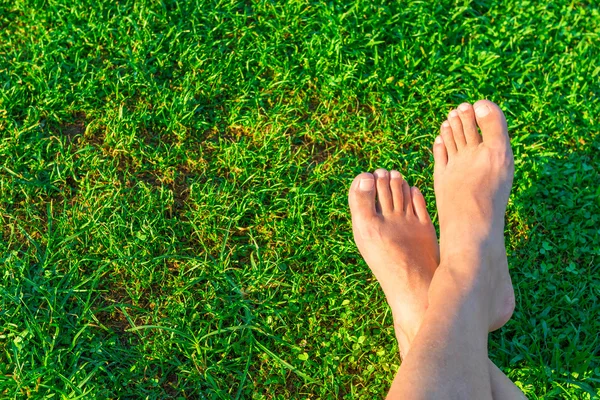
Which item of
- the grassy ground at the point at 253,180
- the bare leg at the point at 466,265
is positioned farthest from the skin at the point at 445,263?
the grassy ground at the point at 253,180

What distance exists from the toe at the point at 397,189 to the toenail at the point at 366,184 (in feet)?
0.39

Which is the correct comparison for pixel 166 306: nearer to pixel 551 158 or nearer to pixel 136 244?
pixel 136 244

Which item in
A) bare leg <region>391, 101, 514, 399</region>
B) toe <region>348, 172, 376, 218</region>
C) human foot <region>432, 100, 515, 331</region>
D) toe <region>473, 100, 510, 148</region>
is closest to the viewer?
bare leg <region>391, 101, 514, 399</region>

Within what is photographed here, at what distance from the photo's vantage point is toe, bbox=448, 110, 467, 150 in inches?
115

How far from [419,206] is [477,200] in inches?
11.0

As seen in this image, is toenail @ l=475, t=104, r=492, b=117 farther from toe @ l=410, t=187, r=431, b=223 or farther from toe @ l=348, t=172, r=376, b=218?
toe @ l=348, t=172, r=376, b=218

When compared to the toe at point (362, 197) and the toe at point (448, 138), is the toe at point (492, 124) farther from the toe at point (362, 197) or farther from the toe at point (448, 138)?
the toe at point (362, 197)

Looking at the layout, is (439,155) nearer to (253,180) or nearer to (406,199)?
(406,199)

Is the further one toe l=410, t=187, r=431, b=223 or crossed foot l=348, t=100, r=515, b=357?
toe l=410, t=187, r=431, b=223

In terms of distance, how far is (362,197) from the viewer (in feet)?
9.05

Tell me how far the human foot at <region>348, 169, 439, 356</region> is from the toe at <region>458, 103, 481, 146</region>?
396 mm

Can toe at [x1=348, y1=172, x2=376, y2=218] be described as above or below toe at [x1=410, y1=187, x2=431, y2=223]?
above

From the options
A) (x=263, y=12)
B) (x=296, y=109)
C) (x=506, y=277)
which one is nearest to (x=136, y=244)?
(x=296, y=109)

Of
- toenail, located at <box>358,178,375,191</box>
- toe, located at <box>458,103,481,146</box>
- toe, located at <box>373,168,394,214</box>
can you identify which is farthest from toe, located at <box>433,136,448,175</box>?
toenail, located at <box>358,178,375,191</box>
